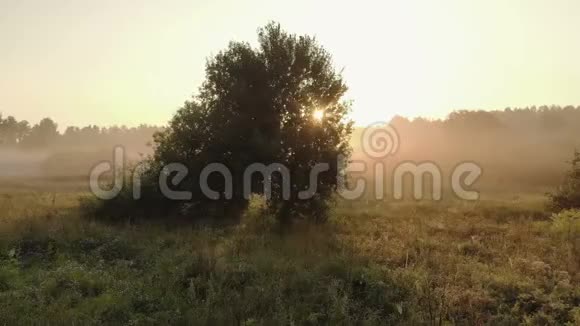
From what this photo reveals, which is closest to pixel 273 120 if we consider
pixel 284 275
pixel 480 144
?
pixel 284 275

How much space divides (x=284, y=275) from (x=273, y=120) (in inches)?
407

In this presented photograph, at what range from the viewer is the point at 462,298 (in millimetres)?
10648

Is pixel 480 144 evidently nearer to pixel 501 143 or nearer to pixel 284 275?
pixel 501 143

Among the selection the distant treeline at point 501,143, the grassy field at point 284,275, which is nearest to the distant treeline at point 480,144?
the distant treeline at point 501,143

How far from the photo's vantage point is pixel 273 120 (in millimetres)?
21156

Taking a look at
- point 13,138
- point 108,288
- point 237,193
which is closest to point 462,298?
point 108,288

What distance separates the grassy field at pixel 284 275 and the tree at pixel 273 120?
122 inches

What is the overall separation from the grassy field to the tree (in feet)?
10.2

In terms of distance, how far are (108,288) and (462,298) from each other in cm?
849

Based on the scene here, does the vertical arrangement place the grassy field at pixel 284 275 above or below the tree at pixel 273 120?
below

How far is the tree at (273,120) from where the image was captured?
828 inches

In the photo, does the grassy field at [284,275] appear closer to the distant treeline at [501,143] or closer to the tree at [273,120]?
the tree at [273,120]

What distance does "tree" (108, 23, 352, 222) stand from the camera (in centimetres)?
2103

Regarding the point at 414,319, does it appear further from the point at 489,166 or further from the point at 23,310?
the point at 489,166
